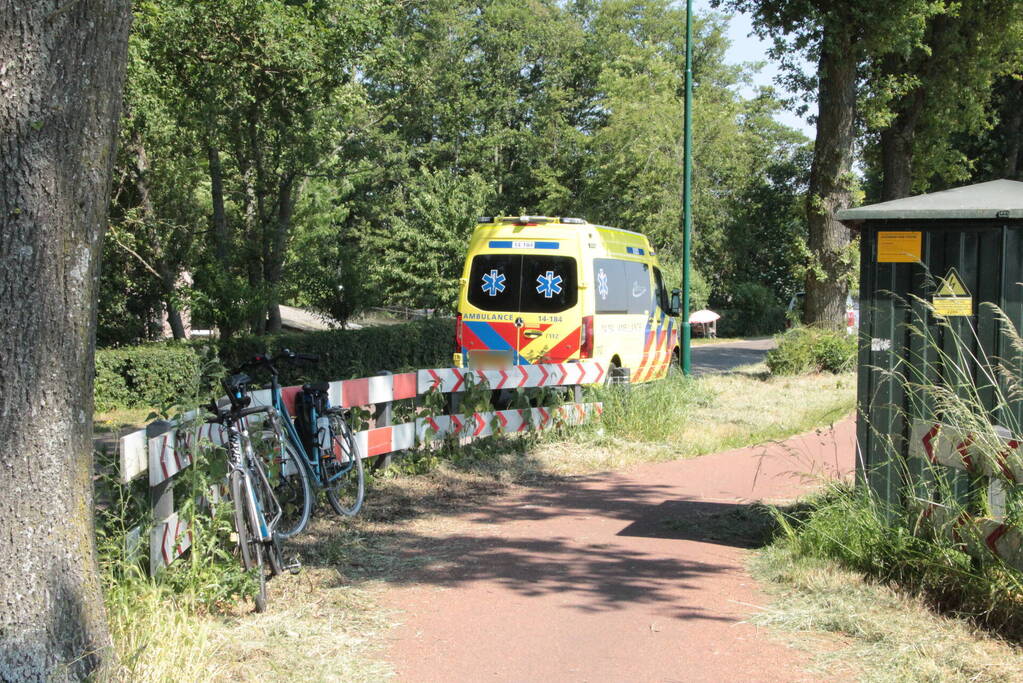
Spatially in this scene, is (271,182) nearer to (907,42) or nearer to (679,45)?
(907,42)

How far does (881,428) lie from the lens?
5773 millimetres

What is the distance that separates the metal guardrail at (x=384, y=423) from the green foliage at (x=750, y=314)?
3632cm

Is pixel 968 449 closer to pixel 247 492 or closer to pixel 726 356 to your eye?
pixel 247 492

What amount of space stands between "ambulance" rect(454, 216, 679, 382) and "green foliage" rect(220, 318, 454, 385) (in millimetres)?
2844

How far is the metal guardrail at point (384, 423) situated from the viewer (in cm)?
489

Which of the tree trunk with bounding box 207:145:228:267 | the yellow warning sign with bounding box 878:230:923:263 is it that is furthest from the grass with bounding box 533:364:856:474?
the tree trunk with bounding box 207:145:228:267

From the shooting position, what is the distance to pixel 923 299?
5.52 m

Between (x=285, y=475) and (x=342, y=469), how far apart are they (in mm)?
668

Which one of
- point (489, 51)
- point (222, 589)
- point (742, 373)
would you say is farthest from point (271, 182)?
point (489, 51)

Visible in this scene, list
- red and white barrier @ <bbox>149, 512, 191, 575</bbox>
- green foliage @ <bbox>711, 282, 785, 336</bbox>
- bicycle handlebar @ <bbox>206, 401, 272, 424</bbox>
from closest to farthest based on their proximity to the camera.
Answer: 1. red and white barrier @ <bbox>149, 512, 191, 575</bbox>
2. bicycle handlebar @ <bbox>206, 401, 272, 424</bbox>
3. green foliage @ <bbox>711, 282, 785, 336</bbox>

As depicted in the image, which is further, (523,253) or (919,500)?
(523,253)

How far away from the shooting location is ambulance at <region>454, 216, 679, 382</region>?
12.2 m

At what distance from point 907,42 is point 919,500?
15134 mm

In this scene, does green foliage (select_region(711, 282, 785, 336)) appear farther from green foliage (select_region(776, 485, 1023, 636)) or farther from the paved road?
green foliage (select_region(776, 485, 1023, 636))
